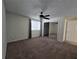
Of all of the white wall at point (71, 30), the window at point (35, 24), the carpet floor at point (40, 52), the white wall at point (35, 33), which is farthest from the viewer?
the window at point (35, 24)

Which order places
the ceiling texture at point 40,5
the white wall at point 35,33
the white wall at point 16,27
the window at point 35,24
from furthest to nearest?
1. the window at point 35,24
2. the white wall at point 35,33
3. the white wall at point 16,27
4. the ceiling texture at point 40,5

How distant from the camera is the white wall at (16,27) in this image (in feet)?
20.0

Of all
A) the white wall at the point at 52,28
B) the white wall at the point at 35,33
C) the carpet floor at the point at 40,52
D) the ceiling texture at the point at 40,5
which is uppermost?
the ceiling texture at the point at 40,5

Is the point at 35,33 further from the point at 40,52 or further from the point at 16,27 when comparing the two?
the point at 40,52

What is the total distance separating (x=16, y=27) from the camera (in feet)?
22.4

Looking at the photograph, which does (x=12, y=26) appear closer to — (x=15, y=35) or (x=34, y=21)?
(x=15, y=35)

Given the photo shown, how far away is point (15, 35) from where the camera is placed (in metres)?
6.71

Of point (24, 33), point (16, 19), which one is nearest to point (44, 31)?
point (24, 33)

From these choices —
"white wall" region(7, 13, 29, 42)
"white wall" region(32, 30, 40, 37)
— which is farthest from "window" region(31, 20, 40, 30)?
"white wall" region(7, 13, 29, 42)

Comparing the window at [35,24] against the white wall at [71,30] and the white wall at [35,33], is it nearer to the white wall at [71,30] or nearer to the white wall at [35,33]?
the white wall at [35,33]

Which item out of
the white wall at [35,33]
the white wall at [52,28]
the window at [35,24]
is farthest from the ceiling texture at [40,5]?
the white wall at [52,28]

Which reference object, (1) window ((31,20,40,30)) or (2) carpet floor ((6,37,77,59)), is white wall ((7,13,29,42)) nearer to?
(1) window ((31,20,40,30))

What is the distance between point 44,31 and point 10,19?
18.9 feet

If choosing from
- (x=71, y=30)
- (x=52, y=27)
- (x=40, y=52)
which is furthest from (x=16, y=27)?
(x=52, y=27)
